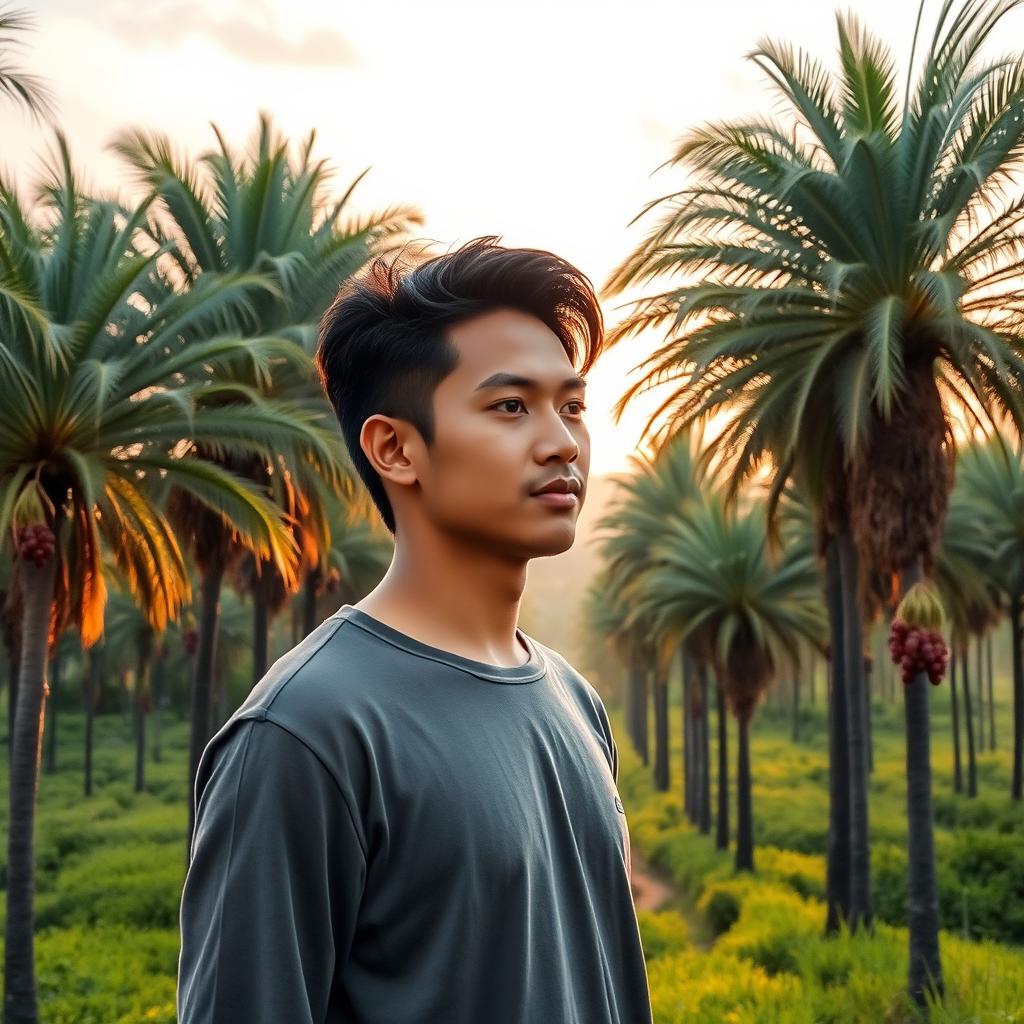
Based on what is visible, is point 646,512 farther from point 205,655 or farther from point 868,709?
point 205,655

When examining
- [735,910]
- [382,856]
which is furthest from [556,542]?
[735,910]

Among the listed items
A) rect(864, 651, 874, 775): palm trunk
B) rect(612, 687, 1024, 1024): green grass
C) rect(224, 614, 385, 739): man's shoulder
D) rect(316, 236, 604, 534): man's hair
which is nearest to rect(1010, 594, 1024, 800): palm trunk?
rect(612, 687, 1024, 1024): green grass

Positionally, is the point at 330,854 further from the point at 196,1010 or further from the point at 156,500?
the point at 156,500

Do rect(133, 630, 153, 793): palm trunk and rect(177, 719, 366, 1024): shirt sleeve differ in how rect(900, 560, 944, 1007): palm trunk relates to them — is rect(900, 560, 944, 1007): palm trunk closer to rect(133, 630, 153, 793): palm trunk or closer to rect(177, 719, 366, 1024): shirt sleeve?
rect(177, 719, 366, 1024): shirt sleeve

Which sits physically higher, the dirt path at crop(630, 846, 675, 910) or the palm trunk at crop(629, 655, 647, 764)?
the palm trunk at crop(629, 655, 647, 764)

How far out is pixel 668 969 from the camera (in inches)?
635

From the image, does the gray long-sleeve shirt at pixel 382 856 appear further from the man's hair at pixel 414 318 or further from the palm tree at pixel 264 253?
the palm tree at pixel 264 253

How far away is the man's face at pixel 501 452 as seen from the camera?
80.4 inches

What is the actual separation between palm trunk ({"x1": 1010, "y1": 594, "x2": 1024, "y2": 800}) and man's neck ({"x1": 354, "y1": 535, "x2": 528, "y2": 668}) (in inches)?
1192

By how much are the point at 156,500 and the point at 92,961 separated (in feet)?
22.3

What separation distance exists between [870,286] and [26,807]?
1016 cm

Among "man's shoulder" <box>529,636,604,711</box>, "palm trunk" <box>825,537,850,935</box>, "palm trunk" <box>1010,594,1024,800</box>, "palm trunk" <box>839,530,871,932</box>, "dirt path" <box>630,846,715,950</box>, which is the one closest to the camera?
"man's shoulder" <box>529,636,604,711</box>

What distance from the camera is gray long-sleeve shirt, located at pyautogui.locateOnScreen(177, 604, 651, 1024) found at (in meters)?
1.66

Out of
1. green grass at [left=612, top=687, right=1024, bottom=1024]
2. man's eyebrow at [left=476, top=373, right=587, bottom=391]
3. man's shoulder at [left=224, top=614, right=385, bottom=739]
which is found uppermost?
man's eyebrow at [left=476, top=373, right=587, bottom=391]
